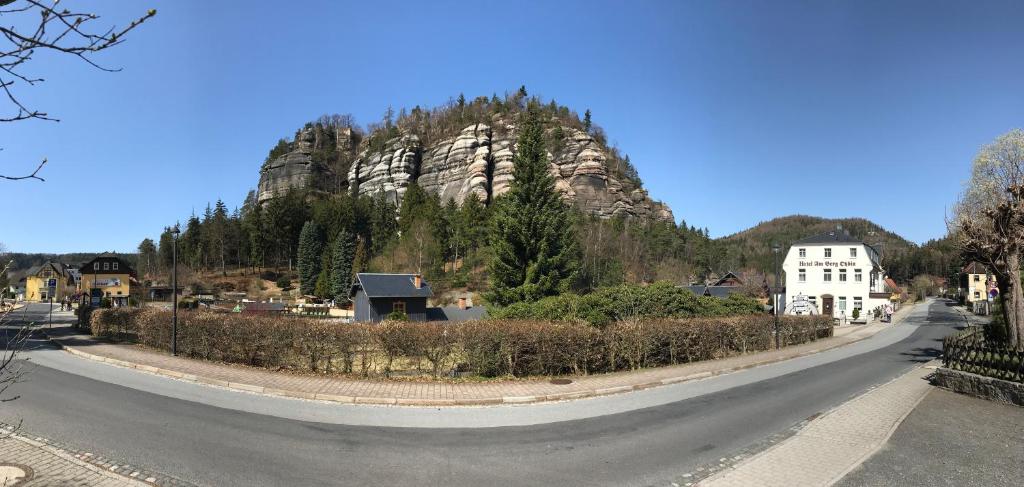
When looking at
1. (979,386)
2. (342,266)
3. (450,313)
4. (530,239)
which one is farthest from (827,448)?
(342,266)

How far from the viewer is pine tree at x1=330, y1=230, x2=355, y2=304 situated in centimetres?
6650

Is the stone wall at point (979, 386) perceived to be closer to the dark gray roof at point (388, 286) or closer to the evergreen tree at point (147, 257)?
the dark gray roof at point (388, 286)

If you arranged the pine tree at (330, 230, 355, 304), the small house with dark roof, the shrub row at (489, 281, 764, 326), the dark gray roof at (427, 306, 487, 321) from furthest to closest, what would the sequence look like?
1. the pine tree at (330, 230, 355, 304)
2. the dark gray roof at (427, 306, 487, 321)
3. the small house with dark roof
4. the shrub row at (489, 281, 764, 326)

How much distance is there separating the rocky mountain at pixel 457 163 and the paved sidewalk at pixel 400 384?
9643cm

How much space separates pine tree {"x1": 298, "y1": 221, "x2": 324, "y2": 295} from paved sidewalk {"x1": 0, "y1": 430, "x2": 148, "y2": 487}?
2716 inches

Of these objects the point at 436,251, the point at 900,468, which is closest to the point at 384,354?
the point at 900,468

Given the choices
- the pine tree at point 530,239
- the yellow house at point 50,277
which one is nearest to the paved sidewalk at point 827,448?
the pine tree at point 530,239

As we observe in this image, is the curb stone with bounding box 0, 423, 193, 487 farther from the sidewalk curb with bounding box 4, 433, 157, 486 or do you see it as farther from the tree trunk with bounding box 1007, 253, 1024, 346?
the tree trunk with bounding box 1007, 253, 1024, 346

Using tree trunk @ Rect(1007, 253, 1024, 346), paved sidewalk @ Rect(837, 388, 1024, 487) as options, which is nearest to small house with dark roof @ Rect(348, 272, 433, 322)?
paved sidewalk @ Rect(837, 388, 1024, 487)

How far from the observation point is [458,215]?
76.3 meters

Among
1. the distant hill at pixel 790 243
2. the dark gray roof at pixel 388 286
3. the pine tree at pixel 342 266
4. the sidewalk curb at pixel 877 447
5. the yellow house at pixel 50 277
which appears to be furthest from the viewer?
the distant hill at pixel 790 243

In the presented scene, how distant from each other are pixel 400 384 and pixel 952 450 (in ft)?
37.2

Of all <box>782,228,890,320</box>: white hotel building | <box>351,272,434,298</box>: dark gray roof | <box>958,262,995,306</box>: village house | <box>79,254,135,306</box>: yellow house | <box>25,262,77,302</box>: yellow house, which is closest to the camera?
<box>351,272,434,298</box>: dark gray roof

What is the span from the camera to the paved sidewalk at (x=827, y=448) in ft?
22.1
